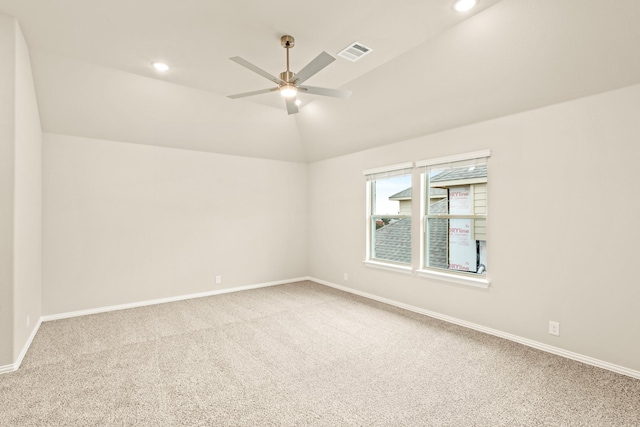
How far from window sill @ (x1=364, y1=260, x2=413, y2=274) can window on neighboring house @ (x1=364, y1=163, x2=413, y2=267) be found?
9cm

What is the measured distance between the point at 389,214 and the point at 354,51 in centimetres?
256

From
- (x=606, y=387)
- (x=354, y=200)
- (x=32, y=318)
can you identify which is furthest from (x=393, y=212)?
(x=32, y=318)

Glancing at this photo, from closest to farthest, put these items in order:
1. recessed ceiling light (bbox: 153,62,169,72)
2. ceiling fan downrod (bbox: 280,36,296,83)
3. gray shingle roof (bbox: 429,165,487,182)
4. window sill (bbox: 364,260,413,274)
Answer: ceiling fan downrod (bbox: 280,36,296,83) → recessed ceiling light (bbox: 153,62,169,72) → gray shingle roof (bbox: 429,165,487,182) → window sill (bbox: 364,260,413,274)

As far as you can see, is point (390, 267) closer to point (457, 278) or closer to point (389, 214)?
point (389, 214)

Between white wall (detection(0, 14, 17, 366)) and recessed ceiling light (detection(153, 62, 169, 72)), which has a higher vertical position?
recessed ceiling light (detection(153, 62, 169, 72))

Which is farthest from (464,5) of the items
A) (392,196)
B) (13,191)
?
(13,191)

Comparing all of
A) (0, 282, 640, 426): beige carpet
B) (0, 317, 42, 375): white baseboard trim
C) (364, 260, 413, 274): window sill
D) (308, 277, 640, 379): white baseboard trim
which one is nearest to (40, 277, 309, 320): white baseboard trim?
(0, 282, 640, 426): beige carpet

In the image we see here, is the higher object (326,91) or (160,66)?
(160,66)

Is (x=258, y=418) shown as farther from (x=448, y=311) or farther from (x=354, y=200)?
(x=354, y=200)

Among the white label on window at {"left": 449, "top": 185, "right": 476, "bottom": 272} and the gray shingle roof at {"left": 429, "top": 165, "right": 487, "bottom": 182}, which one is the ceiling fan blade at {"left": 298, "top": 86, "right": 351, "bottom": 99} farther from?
the white label on window at {"left": 449, "top": 185, "right": 476, "bottom": 272}

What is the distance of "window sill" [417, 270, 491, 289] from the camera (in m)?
3.60

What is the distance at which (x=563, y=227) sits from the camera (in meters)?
2.99

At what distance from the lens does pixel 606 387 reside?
2443 mm

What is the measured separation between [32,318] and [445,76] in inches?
206
